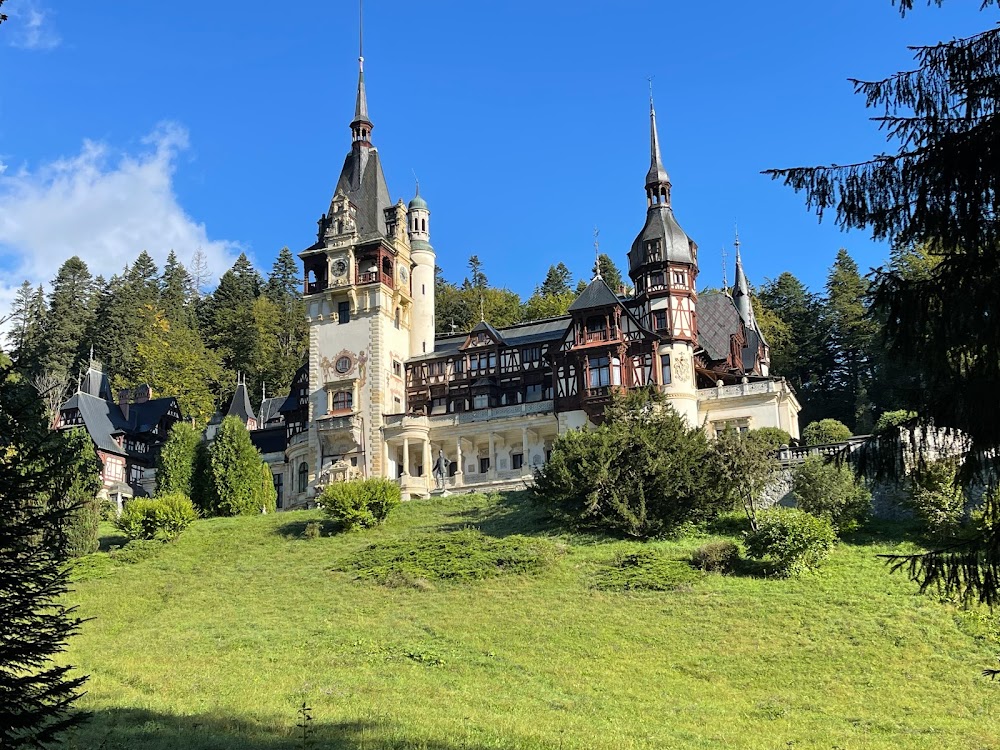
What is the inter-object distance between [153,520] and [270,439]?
25368 millimetres

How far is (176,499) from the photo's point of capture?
48688mm

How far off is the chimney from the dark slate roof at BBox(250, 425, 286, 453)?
9.64 metres

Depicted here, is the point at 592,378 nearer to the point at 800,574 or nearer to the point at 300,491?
the point at 300,491

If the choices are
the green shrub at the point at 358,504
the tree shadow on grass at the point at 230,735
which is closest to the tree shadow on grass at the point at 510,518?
the green shrub at the point at 358,504

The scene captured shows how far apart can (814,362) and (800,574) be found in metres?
50.6

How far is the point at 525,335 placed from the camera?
66250 millimetres

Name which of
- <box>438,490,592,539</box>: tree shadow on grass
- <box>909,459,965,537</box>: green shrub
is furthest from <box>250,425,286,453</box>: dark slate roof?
<box>909,459,965,537</box>: green shrub

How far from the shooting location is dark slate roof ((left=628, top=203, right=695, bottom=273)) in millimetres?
60531

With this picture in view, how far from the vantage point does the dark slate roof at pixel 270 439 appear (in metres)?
71.8

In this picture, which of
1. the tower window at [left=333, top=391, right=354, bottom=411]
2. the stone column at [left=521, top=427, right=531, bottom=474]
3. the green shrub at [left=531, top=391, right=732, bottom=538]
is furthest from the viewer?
the tower window at [left=333, top=391, right=354, bottom=411]

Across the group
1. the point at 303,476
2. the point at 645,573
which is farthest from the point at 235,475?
the point at 645,573

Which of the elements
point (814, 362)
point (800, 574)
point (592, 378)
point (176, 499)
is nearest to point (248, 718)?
point (800, 574)

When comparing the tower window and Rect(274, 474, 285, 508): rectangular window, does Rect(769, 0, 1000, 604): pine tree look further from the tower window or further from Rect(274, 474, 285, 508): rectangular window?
Rect(274, 474, 285, 508): rectangular window

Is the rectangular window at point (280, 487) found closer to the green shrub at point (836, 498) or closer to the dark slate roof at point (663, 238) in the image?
the dark slate roof at point (663, 238)
